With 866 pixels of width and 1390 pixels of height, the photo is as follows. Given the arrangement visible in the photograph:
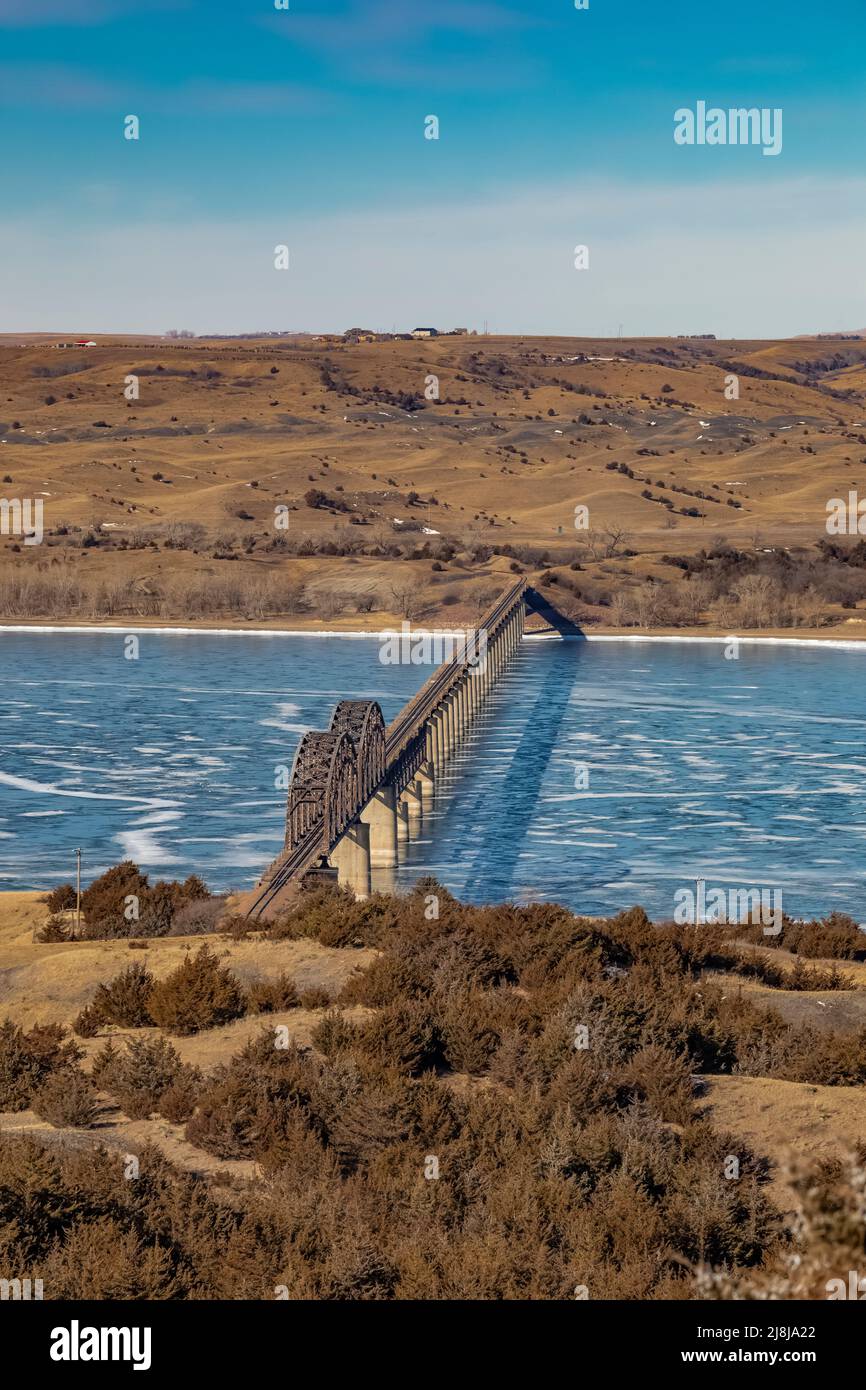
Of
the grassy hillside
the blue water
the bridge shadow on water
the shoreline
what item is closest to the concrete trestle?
the bridge shadow on water

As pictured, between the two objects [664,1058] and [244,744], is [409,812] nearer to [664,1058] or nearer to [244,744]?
[244,744]

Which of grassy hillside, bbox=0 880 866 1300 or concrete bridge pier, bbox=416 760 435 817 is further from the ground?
grassy hillside, bbox=0 880 866 1300

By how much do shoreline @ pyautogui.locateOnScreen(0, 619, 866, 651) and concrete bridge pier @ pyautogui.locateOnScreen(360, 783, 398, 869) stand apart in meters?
58.0

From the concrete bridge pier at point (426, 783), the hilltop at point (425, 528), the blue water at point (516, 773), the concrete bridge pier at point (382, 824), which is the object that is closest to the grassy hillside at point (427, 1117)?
the blue water at point (516, 773)

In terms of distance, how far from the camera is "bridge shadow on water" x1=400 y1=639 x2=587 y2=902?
143 ft

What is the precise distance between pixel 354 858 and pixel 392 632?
2584 inches

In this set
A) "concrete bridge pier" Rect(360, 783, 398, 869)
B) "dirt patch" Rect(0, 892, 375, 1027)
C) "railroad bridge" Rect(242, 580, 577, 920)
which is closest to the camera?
"dirt patch" Rect(0, 892, 375, 1027)

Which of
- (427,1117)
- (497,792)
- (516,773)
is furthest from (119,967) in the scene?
(516,773)

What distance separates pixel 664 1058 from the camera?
18766mm

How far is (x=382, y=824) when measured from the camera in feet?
153

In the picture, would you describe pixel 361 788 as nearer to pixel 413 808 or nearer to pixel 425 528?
pixel 413 808

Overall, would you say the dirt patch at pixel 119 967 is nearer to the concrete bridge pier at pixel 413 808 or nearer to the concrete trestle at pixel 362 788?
the concrete trestle at pixel 362 788

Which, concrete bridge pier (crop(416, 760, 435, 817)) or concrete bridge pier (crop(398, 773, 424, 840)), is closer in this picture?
concrete bridge pier (crop(398, 773, 424, 840))

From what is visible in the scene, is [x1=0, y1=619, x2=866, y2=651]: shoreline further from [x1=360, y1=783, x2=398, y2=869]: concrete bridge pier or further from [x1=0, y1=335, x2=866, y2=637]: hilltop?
[x1=360, y1=783, x2=398, y2=869]: concrete bridge pier
